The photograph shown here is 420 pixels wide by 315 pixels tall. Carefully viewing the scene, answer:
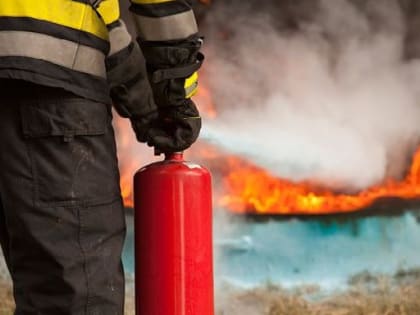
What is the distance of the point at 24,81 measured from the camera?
4.65 ft

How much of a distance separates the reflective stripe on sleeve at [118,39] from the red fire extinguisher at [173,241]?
277 millimetres

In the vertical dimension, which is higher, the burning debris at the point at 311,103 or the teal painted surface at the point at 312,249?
the burning debris at the point at 311,103

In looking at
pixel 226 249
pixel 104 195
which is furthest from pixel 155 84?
pixel 226 249

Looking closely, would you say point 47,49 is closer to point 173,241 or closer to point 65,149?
point 65,149

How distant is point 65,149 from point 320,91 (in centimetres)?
116

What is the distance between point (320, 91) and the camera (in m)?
2.41

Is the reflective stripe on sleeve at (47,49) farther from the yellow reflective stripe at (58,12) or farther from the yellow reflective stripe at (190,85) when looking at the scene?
the yellow reflective stripe at (190,85)

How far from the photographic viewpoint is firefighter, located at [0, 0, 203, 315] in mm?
1408

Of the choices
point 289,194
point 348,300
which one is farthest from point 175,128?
point 348,300

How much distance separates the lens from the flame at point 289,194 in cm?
238

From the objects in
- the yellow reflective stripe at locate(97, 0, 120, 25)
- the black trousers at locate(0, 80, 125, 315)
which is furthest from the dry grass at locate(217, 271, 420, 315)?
the yellow reflective stripe at locate(97, 0, 120, 25)

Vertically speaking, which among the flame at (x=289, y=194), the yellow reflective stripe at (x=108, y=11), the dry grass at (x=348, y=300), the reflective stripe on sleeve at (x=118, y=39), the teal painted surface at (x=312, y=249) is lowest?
the dry grass at (x=348, y=300)

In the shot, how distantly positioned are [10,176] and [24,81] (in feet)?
0.56

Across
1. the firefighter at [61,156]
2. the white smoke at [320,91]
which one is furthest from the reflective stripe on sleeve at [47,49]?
the white smoke at [320,91]
